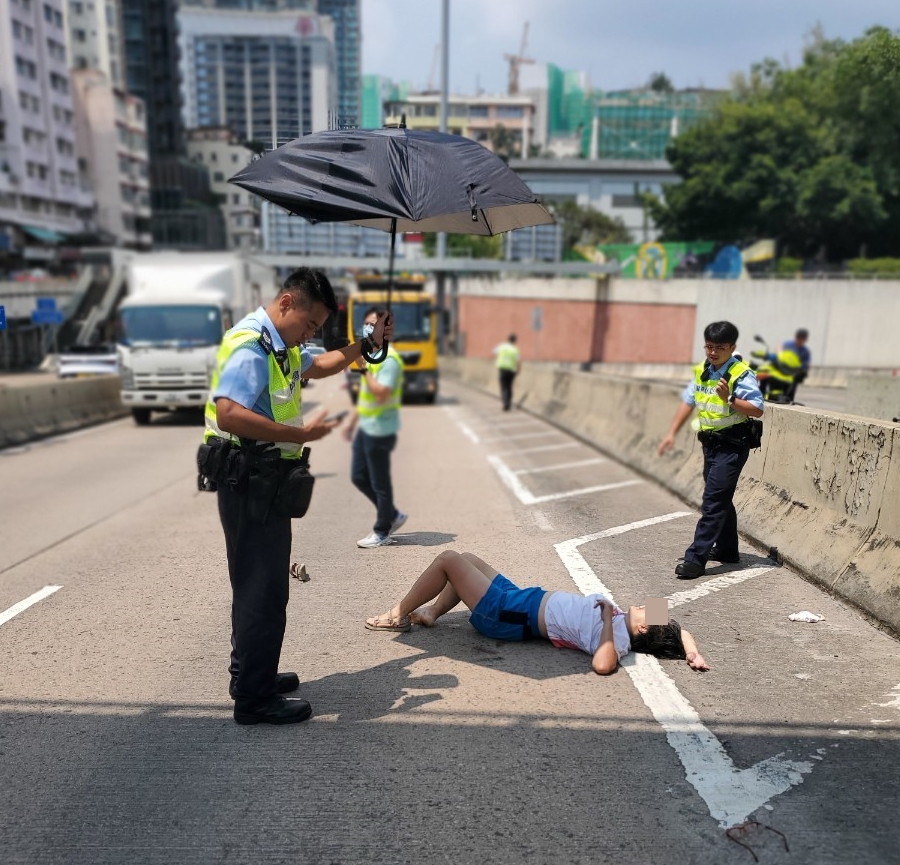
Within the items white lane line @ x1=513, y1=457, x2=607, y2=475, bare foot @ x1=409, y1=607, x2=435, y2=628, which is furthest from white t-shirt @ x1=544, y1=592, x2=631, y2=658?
white lane line @ x1=513, y1=457, x2=607, y2=475

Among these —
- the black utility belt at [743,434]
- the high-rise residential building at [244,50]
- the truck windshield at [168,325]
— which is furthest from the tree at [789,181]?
the high-rise residential building at [244,50]

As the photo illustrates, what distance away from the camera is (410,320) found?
24438mm

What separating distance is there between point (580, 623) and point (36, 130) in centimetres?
8064

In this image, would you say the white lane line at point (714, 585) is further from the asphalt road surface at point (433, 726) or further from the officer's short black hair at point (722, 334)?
the officer's short black hair at point (722, 334)

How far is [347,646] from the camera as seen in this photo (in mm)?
4980

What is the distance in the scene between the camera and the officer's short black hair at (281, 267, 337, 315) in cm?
384

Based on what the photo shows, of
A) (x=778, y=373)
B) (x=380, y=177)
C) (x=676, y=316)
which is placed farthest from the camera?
(x=676, y=316)

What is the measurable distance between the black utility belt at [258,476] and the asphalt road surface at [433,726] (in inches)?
40.7

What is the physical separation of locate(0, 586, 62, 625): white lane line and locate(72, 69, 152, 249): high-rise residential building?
88.4m

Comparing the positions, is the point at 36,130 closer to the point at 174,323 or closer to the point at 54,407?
the point at 174,323

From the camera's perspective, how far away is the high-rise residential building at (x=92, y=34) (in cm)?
10112

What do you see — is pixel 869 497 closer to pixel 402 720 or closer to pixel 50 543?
pixel 402 720

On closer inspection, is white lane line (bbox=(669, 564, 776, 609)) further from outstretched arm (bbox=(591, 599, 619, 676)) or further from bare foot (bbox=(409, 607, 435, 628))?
bare foot (bbox=(409, 607, 435, 628))

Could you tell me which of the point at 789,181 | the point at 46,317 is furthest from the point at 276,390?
the point at 789,181
